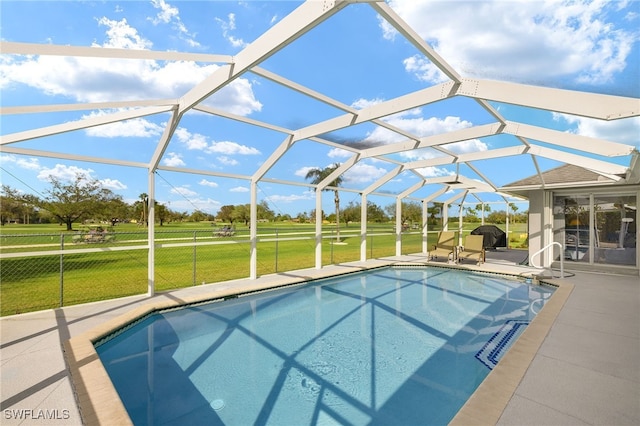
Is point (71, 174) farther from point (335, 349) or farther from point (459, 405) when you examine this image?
point (459, 405)

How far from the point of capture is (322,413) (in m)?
3.26

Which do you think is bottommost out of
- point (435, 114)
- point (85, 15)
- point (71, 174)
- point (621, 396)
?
point (621, 396)

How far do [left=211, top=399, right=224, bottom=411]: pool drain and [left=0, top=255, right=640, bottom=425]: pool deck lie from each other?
38.8 inches

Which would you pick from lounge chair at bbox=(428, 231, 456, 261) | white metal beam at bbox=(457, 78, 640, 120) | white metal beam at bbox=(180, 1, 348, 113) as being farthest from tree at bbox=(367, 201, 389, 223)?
white metal beam at bbox=(180, 1, 348, 113)

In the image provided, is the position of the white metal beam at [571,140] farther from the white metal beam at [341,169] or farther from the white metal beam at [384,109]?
the white metal beam at [341,169]

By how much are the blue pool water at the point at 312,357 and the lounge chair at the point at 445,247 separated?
4478 mm

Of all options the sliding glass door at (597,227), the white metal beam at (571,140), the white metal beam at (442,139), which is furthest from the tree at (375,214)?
the white metal beam at (571,140)

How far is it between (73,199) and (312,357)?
923 centimetres

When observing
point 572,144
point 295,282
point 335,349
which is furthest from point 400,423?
point 572,144

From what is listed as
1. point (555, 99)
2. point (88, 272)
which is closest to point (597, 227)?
point (555, 99)

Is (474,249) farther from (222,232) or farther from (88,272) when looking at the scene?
(88,272)

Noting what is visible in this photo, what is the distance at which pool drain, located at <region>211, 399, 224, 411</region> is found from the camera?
3.30 m

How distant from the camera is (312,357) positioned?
4.52 meters

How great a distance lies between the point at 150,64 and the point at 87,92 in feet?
9.08
